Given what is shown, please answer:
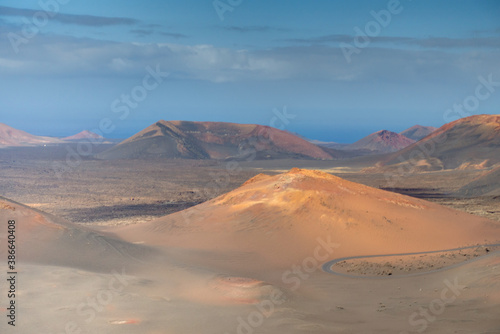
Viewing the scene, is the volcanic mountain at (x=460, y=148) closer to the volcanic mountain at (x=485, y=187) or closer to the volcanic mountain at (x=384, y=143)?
the volcanic mountain at (x=485, y=187)

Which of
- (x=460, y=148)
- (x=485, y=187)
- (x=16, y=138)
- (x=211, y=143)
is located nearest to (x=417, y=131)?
(x=211, y=143)

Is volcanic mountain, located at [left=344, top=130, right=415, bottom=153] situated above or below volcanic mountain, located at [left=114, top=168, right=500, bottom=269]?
above

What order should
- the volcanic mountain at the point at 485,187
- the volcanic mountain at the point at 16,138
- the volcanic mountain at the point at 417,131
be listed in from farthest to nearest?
the volcanic mountain at the point at 417,131 → the volcanic mountain at the point at 16,138 → the volcanic mountain at the point at 485,187

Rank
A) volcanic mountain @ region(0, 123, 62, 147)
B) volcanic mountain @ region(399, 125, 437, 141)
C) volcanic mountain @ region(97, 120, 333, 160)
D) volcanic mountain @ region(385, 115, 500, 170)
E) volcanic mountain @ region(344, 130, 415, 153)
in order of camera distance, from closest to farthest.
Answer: volcanic mountain @ region(385, 115, 500, 170)
volcanic mountain @ region(97, 120, 333, 160)
volcanic mountain @ region(344, 130, 415, 153)
volcanic mountain @ region(0, 123, 62, 147)
volcanic mountain @ region(399, 125, 437, 141)

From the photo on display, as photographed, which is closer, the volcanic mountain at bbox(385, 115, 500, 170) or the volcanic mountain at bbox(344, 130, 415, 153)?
the volcanic mountain at bbox(385, 115, 500, 170)

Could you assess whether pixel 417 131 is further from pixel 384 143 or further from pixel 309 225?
pixel 309 225

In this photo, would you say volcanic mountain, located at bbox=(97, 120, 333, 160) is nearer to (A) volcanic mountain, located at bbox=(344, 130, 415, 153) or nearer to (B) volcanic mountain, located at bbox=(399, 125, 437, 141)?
(A) volcanic mountain, located at bbox=(344, 130, 415, 153)

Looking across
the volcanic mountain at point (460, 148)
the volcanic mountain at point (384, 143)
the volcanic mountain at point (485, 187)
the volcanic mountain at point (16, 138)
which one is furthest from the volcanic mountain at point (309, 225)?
the volcanic mountain at point (16, 138)

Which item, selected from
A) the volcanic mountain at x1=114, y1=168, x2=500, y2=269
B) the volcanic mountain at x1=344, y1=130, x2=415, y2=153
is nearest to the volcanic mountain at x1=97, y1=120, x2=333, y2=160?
the volcanic mountain at x1=344, y1=130, x2=415, y2=153
